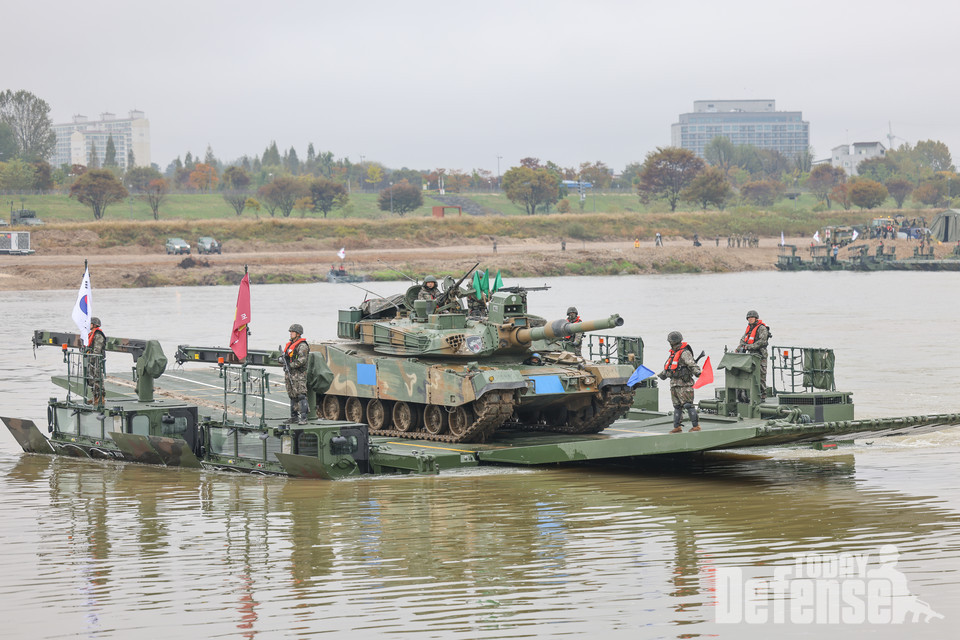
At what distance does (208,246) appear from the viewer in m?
79.4

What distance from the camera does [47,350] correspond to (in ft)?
134

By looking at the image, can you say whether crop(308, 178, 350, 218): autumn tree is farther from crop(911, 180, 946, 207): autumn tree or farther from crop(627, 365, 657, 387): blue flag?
crop(627, 365, 657, 387): blue flag

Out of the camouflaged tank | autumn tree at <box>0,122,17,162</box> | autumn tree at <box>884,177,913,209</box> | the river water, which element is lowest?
the river water

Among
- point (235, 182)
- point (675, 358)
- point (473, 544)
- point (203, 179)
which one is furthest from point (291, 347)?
point (203, 179)

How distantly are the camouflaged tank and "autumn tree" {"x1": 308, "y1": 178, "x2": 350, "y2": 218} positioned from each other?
8783cm

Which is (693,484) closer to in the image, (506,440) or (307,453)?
(506,440)

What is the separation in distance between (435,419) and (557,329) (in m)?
2.35

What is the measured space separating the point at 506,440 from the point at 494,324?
1.75 metres

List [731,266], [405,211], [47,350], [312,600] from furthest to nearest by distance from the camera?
[405,211] < [731,266] < [47,350] < [312,600]

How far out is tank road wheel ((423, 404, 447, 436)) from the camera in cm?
2027

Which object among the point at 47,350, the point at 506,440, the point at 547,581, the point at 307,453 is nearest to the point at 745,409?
the point at 506,440

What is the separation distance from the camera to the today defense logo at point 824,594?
11.2 meters

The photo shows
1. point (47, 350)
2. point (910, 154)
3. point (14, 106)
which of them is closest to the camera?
point (47, 350)

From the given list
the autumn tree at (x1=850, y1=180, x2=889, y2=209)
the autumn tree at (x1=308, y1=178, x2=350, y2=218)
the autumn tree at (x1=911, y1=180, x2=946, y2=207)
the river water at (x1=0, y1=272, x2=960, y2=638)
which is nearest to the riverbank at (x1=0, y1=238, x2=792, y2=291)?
the autumn tree at (x1=308, y1=178, x2=350, y2=218)
